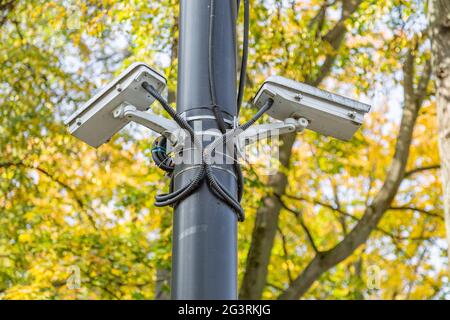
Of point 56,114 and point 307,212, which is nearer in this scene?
point 56,114

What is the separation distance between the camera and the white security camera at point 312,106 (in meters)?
3.06

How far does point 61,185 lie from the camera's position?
10578mm

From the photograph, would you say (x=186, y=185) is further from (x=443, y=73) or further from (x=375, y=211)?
(x=375, y=211)

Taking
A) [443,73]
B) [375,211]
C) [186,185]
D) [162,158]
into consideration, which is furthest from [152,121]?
[375,211]

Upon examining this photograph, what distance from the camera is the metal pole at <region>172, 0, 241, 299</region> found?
2561mm

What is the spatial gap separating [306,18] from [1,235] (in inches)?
227

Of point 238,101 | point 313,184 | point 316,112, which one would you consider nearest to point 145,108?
point 238,101

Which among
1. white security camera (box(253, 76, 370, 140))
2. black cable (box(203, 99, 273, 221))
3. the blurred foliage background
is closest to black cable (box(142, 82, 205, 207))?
black cable (box(203, 99, 273, 221))

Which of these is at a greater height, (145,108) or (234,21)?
(234,21)

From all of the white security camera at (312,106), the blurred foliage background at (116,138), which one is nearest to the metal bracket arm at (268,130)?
the white security camera at (312,106)

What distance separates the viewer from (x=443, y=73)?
6.24 m

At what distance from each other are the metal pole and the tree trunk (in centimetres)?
314
